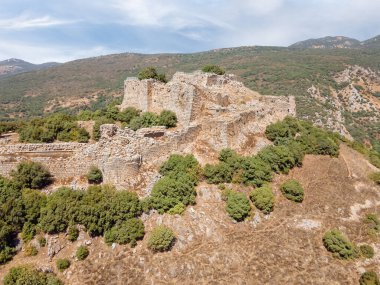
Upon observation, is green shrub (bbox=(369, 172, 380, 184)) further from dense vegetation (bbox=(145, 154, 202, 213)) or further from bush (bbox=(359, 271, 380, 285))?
dense vegetation (bbox=(145, 154, 202, 213))

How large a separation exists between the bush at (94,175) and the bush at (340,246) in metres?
13.2

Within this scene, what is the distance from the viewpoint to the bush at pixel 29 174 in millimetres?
17219

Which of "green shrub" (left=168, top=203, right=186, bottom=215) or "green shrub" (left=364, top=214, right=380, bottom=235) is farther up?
"green shrub" (left=168, top=203, right=186, bottom=215)

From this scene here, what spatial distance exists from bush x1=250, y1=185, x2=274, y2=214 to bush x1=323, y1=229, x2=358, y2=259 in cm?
343

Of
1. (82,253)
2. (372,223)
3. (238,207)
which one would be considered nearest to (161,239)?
(82,253)

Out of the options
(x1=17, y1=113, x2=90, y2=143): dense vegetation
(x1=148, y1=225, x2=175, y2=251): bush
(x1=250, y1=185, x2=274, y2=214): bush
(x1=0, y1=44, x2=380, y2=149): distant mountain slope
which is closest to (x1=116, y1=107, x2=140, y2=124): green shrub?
(x1=17, y1=113, x2=90, y2=143): dense vegetation

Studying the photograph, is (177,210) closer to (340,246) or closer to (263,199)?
(263,199)

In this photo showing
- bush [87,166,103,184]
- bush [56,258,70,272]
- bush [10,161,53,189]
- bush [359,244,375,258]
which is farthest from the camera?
bush [87,166,103,184]

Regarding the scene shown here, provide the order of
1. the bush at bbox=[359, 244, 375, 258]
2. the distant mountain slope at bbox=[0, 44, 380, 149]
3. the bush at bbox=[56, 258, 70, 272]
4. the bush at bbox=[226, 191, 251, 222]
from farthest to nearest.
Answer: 1. the distant mountain slope at bbox=[0, 44, 380, 149]
2. the bush at bbox=[226, 191, 251, 222]
3. the bush at bbox=[359, 244, 375, 258]
4. the bush at bbox=[56, 258, 70, 272]

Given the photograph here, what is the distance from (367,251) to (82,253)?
1494 centimetres

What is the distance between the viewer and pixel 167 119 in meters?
23.0

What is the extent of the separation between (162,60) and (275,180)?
134 metres

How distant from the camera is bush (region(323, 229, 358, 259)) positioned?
16.2m

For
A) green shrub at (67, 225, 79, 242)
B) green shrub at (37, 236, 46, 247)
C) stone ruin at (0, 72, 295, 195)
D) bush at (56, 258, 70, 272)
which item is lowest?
bush at (56, 258, 70, 272)
